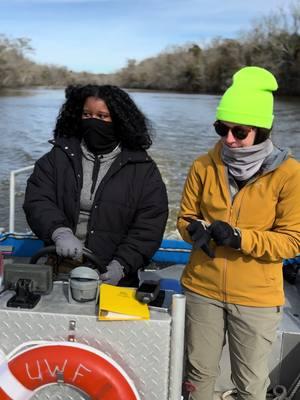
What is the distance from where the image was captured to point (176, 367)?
143cm

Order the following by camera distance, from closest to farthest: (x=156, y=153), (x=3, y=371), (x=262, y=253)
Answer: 1. (x=3, y=371)
2. (x=262, y=253)
3. (x=156, y=153)

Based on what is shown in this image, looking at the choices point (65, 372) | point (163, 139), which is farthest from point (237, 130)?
point (163, 139)

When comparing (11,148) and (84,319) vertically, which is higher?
(84,319)

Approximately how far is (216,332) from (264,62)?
148 ft

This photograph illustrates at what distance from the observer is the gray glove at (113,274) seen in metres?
1.72

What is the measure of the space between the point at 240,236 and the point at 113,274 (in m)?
0.48

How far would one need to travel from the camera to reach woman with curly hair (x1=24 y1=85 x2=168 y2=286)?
185 cm

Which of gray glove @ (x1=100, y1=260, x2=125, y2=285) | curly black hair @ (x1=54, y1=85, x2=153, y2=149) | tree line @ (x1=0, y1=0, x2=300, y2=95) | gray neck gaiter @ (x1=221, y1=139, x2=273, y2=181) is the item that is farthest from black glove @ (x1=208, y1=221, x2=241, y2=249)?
tree line @ (x1=0, y1=0, x2=300, y2=95)

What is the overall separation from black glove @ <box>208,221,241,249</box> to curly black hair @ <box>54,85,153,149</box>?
1.88 ft

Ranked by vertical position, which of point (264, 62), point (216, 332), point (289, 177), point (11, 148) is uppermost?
point (264, 62)

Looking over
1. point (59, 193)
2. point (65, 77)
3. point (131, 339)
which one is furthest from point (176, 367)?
point (65, 77)

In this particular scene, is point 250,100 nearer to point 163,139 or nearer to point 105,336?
point 105,336

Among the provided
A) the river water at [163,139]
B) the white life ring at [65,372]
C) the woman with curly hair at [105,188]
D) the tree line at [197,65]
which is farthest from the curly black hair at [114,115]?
the tree line at [197,65]

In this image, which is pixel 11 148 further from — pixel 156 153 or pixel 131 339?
pixel 131 339
